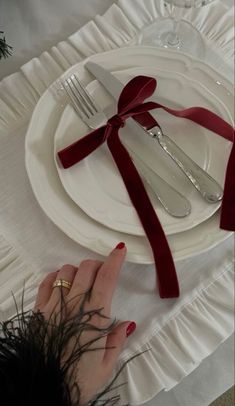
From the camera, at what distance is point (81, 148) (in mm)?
437

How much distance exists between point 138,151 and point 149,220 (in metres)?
0.08

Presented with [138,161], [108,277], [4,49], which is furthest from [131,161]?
[4,49]

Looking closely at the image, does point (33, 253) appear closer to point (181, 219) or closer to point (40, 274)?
point (40, 274)

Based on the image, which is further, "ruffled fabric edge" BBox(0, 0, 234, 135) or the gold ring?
"ruffled fabric edge" BBox(0, 0, 234, 135)

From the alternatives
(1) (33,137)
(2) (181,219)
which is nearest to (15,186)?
(1) (33,137)

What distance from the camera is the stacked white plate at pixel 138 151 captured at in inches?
16.2

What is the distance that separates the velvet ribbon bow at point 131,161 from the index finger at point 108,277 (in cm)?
3

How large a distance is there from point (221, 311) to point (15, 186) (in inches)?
9.3

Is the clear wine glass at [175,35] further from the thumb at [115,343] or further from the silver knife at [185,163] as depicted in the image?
the thumb at [115,343]

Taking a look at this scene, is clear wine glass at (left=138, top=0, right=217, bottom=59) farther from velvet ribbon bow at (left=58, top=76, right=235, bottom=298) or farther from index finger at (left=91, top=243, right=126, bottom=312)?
index finger at (left=91, top=243, right=126, bottom=312)

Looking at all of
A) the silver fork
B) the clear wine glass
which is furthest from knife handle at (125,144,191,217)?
the clear wine glass

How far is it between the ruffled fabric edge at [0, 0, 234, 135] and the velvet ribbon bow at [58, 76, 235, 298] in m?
0.10

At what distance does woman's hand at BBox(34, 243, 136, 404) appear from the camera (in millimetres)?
373

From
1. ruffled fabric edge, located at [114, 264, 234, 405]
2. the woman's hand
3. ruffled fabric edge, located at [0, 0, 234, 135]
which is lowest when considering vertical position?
ruffled fabric edge, located at [114, 264, 234, 405]
